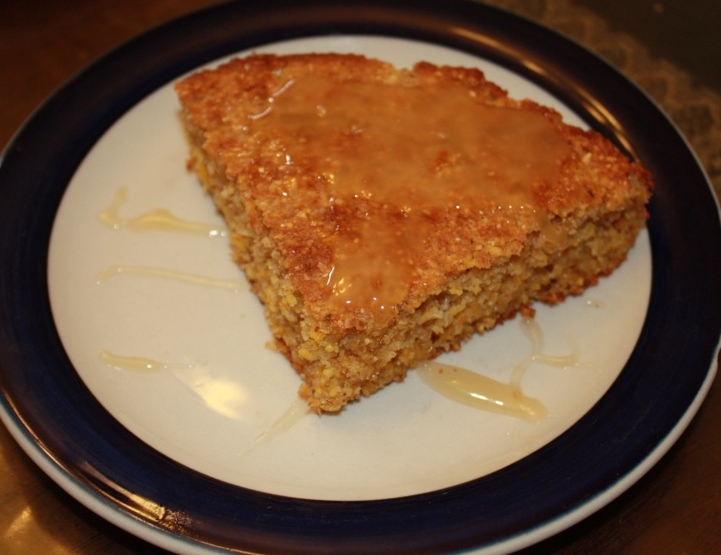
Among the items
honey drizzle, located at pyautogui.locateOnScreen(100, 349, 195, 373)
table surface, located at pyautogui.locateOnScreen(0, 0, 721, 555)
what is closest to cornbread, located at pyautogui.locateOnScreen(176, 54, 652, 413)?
honey drizzle, located at pyautogui.locateOnScreen(100, 349, 195, 373)

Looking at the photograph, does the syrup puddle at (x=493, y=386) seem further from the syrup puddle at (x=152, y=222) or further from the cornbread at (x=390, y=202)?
the syrup puddle at (x=152, y=222)

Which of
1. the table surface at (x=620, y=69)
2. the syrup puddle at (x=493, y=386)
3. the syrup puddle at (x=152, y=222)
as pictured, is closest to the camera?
the table surface at (x=620, y=69)

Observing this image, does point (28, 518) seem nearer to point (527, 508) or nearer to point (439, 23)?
point (527, 508)

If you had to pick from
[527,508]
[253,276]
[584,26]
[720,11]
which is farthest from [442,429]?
[720,11]

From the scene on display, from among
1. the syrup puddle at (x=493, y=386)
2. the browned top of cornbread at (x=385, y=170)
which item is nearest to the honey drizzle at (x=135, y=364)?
the browned top of cornbread at (x=385, y=170)

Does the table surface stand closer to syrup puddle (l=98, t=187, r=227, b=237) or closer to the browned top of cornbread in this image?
syrup puddle (l=98, t=187, r=227, b=237)

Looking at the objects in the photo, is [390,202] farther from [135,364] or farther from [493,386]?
[135,364]
